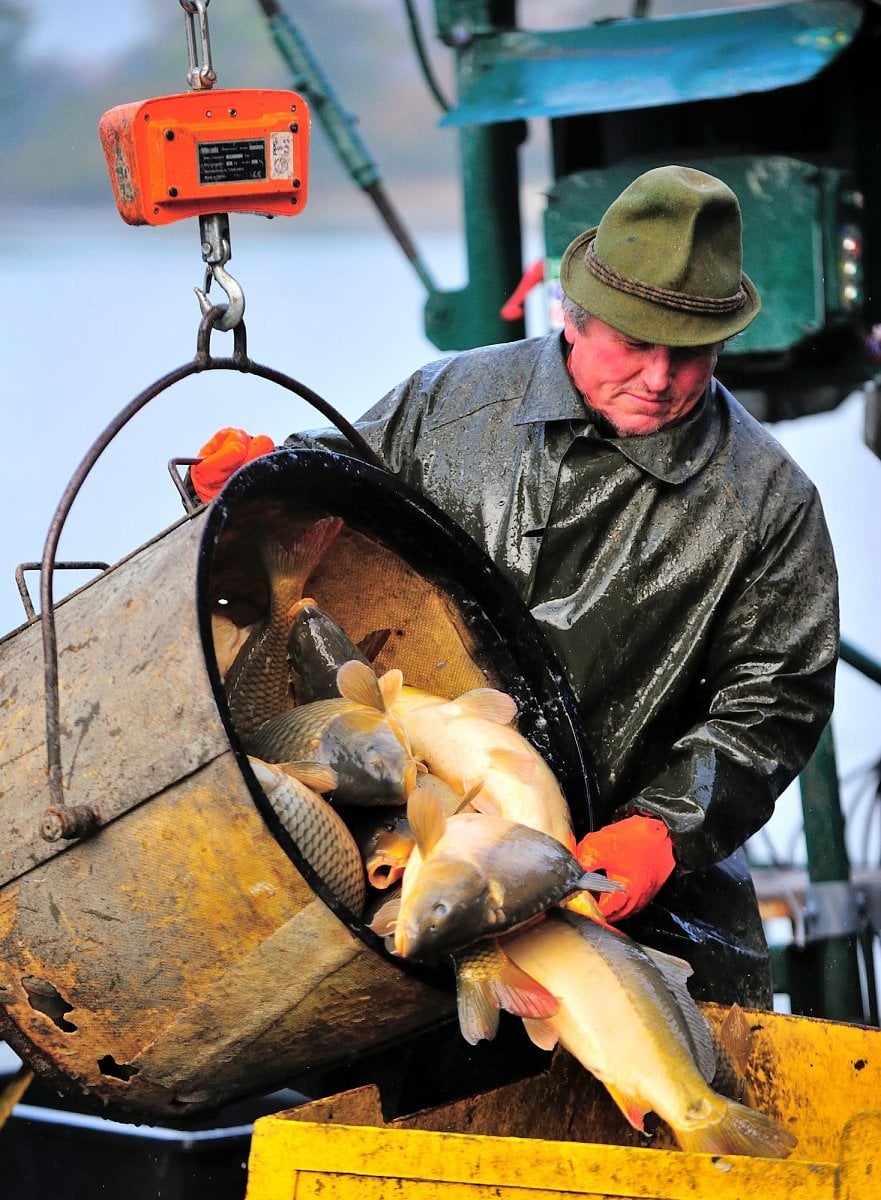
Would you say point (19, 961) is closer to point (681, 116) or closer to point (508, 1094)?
point (508, 1094)

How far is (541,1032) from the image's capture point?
2049mm

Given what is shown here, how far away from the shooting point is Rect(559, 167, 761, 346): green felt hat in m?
2.55

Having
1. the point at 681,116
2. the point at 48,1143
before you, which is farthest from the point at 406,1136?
the point at 681,116

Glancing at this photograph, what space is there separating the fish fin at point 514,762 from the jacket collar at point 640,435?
628 millimetres

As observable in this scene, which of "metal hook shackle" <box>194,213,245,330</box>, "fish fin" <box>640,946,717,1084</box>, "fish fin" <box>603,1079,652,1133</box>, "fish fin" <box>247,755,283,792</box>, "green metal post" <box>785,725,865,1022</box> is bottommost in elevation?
"green metal post" <box>785,725,865,1022</box>

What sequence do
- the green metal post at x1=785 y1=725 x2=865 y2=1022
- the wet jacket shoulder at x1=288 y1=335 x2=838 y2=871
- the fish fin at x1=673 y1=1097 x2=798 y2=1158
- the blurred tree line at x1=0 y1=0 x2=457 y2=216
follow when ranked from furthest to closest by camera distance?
1. the blurred tree line at x1=0 y1=0 x2=457 y2=216
2. the green metal post at x1=785 y1=725 x2=865 y2=1022
3. the wet jacket shoulder at x1=288 y1=335 x2=838 y2=871
4. the fish fin at x1=673 y1=1097 x2=798 y2=1158

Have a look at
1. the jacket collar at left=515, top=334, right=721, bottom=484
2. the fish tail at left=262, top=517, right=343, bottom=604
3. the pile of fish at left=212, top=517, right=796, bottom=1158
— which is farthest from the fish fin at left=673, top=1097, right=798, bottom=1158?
the jacket collar at left=515, top=334, right=721, bottom=484

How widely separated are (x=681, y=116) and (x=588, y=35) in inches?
12.8

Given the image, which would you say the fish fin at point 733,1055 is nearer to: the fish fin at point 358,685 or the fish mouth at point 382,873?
the fish mouth at point 382,873

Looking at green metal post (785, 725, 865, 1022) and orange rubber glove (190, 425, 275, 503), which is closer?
orange rubber glove (190, 425, 275, 503)

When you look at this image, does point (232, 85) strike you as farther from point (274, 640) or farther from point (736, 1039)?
point (736, 1039)

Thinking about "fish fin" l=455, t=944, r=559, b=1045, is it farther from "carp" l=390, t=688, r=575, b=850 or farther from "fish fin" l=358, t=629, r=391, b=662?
"fish fin" l=358, t=629, r=391, b=662

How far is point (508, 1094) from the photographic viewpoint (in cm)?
239

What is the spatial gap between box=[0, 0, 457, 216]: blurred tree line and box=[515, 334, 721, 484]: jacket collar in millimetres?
2614
